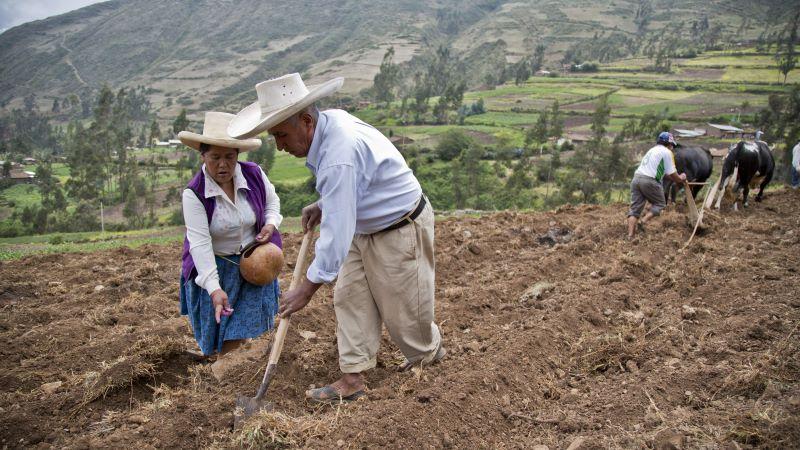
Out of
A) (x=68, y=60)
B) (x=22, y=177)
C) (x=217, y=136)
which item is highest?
(x=68, y=60)

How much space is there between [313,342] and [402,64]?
109 m

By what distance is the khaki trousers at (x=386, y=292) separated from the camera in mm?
3354

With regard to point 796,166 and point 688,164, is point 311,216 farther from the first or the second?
point 796,166

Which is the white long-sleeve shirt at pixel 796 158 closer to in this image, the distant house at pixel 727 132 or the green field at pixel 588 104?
the green field at pixel 588 104

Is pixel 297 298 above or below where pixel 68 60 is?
below

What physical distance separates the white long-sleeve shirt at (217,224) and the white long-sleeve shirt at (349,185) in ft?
2.56

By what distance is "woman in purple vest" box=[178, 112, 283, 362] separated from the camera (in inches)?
135

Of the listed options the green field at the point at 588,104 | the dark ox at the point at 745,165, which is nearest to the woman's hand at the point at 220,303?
the dark ox at the point at 745,165

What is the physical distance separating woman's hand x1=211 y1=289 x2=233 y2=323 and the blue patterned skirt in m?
0.25

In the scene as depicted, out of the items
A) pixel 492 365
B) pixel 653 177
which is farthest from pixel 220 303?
pixel 653 177

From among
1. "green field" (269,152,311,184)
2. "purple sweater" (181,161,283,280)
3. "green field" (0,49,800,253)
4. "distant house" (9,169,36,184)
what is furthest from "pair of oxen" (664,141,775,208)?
"distant house" (9,169,36,184)

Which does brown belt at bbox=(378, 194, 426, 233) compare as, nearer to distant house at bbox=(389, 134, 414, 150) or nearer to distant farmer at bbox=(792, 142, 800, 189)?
distant farmer at bbox=(792, 142, 800, 189)

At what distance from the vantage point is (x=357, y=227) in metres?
3.33

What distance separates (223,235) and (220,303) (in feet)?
1.53
